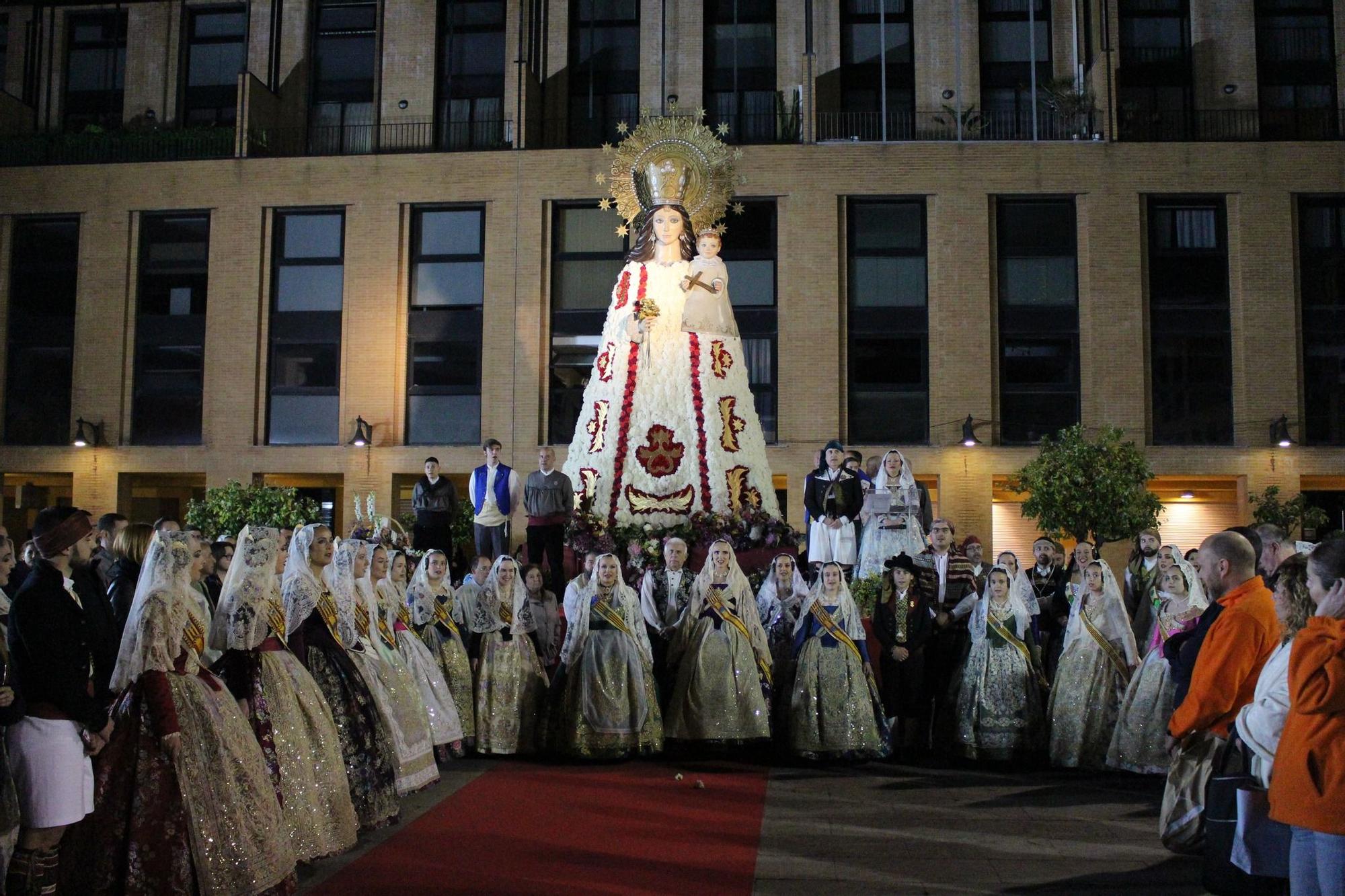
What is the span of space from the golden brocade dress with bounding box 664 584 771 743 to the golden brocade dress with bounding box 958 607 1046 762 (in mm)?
1595

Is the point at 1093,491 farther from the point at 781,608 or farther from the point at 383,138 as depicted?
the point at 383,138

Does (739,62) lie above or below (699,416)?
above

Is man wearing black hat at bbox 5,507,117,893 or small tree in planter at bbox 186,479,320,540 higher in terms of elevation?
small tree in planter at bbox 186,479,320,540

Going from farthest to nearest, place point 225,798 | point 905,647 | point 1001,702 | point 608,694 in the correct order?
point 905,647
point 1001,702
point 608,694
point 225,798

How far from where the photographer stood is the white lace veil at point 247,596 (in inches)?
230

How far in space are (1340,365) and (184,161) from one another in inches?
844

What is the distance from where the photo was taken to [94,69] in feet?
83.4

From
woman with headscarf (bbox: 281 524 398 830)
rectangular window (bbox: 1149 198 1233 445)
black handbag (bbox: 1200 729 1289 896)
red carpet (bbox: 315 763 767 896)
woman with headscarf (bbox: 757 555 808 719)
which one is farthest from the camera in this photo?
rectangular window (bbox: 1149 198 1233 445)

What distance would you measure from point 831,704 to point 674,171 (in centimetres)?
710

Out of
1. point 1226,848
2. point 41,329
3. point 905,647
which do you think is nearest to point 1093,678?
point 905,647

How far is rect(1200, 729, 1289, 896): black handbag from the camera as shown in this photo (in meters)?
4.62

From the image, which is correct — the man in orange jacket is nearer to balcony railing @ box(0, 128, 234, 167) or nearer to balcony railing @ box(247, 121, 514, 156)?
balcony railing @ box(247, 121, 514, 156)

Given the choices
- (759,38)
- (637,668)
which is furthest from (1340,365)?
(637,668)

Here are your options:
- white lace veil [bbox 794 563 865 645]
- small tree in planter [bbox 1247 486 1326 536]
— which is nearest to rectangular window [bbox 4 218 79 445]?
white lace veil [bbox 794 563 865 645]
